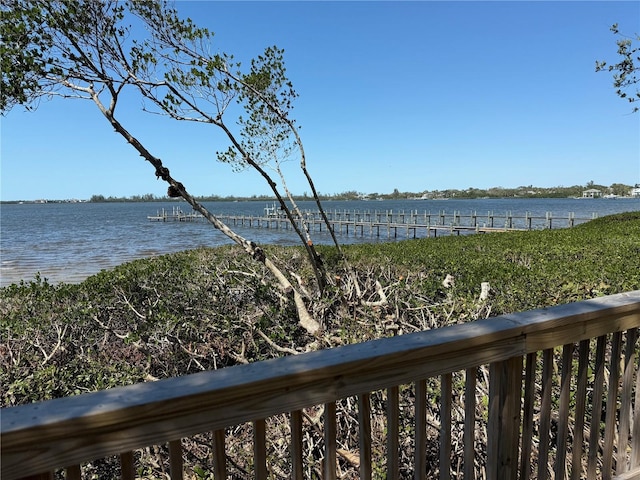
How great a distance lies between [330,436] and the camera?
3.83 ft

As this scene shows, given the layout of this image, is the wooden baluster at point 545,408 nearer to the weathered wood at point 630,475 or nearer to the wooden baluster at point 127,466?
the weathered wood at point 630,475

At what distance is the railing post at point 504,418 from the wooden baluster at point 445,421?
205mm

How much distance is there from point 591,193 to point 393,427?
202 m

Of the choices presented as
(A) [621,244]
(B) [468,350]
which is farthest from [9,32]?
(A) [621,244]

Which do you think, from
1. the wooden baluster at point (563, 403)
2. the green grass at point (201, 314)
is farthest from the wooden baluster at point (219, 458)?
the green grass at point (201, 314)

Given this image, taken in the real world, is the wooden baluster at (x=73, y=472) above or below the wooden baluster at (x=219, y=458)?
above

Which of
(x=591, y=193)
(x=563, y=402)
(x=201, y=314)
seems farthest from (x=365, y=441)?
(x=591, y=193)

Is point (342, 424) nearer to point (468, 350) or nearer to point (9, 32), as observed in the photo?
point (468, 350)

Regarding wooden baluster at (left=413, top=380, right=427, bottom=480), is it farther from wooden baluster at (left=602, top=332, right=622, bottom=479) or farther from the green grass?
the green grass

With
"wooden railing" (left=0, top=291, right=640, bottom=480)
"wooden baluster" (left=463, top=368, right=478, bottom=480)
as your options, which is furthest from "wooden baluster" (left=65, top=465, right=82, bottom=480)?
"wooden baluster" (left=463, top=368, right=478, bottom=480)

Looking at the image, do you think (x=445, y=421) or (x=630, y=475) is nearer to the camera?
(x=445, y=421)

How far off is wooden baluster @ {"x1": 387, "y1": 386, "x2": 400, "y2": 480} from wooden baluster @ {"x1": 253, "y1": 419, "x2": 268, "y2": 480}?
0.37 meters

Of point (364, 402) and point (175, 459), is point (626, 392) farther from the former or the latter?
point (175, 459)

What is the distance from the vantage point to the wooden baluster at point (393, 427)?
1.22 m
